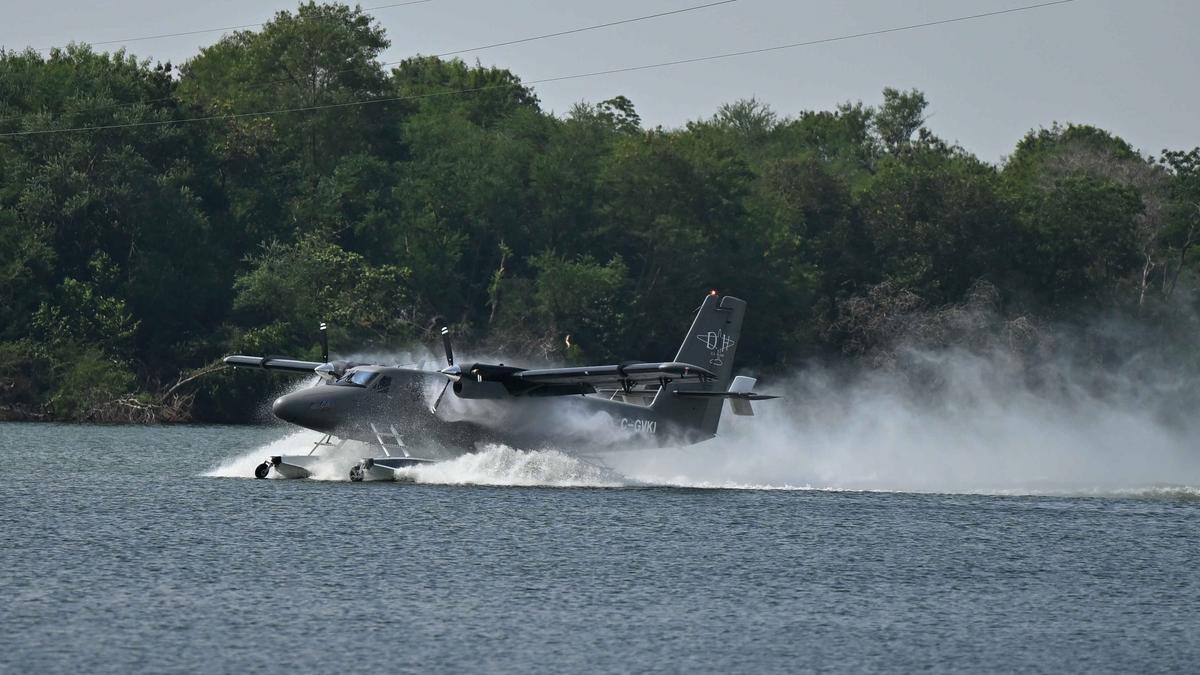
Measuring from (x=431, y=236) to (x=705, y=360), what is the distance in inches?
1785

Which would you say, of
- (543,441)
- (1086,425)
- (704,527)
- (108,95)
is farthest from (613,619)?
(108,95)

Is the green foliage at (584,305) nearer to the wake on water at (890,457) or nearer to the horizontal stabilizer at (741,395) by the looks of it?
the wake on water at (890,457)

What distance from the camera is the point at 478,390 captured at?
36.4m

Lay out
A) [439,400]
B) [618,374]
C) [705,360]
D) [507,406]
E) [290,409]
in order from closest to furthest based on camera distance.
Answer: [618,374], [290,409], [439,400], [507,406], [705,360]

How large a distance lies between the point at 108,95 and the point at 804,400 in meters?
34.1

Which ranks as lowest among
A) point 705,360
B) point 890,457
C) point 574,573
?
point 574,573

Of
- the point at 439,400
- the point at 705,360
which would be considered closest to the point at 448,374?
the point at 439,400

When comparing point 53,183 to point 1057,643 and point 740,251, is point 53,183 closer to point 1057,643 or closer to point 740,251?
point 740,251

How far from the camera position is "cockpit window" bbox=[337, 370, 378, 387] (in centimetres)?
3647

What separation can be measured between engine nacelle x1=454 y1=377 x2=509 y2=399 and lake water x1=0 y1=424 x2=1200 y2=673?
2.02 metres

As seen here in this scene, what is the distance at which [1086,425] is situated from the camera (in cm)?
6462

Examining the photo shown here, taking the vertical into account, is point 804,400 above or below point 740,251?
below

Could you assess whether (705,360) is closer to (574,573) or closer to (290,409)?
(290,409)

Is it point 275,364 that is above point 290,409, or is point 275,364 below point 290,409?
above
